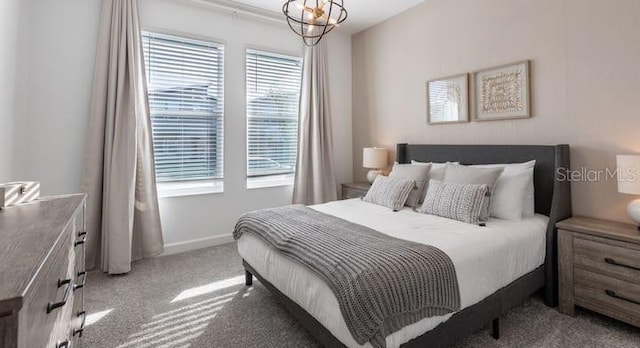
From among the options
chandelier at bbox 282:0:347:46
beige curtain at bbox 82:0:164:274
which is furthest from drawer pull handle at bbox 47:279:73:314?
beige curtain at bbox 82:0:164:274

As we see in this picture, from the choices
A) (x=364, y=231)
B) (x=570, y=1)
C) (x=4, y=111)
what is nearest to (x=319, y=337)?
(x=364, y=231)

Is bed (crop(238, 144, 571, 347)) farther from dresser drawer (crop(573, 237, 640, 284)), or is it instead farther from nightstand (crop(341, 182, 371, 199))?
nightstand (crop(341, 182, 371, 199))

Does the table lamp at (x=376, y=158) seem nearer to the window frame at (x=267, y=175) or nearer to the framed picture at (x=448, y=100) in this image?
the framed picture at (x=448, y=100)

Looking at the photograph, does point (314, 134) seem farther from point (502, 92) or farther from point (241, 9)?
point (502, 92)

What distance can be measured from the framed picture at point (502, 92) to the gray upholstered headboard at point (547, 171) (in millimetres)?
327

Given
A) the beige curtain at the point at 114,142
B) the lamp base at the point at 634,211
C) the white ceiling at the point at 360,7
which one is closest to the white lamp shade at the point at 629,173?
the lamp base at the point at 634,211

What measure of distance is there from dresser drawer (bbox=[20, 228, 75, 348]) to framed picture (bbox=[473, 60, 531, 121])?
3265 millimetres

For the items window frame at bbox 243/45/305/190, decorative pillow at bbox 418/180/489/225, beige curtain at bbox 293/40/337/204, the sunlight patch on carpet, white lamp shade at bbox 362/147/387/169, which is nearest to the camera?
decorative pillow at bbox 418/180/489/225

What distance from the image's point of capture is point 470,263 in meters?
1.74

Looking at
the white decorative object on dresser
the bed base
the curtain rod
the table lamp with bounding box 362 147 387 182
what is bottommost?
the bed base

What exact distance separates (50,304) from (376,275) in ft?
3.80

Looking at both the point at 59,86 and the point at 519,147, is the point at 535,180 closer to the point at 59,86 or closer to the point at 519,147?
the point at 519,147

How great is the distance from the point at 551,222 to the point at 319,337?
1890mm

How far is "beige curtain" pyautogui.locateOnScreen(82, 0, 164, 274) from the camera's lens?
2865 millimetres
